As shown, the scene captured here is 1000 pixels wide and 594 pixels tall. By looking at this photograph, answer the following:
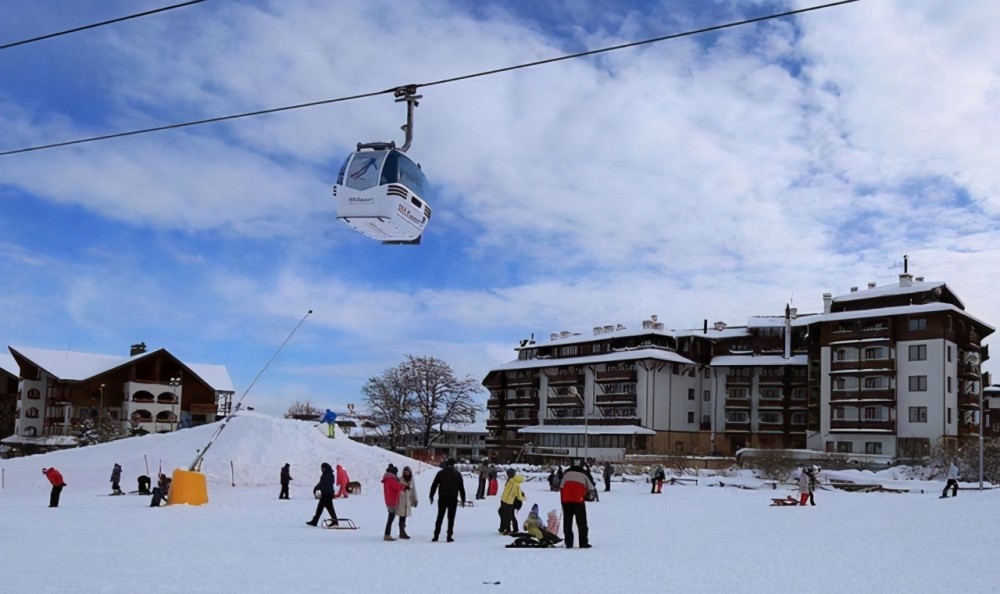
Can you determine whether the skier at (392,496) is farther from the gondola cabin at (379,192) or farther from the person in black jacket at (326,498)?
the gondola cabin at (379,192)

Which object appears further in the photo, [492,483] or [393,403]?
[393,403]

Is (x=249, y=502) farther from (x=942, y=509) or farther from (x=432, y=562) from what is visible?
(x=942, y=509)

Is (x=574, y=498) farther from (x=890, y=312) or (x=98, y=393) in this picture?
(x=98, y=393)

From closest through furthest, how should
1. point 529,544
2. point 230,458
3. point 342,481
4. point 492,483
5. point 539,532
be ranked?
1. point 529,544
2. point 539,532
3. point 342,481
4. point 492,483
5. point 230,458

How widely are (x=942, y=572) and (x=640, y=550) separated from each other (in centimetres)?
495

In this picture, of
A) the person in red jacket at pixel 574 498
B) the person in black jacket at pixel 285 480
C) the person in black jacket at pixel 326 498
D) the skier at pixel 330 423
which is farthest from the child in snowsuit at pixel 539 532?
the skier at pixel 330 423

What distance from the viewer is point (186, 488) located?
27219 millimetres

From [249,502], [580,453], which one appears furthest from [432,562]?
[580,453]

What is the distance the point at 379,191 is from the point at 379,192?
0.05 ft

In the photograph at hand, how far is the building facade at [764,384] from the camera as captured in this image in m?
65.4

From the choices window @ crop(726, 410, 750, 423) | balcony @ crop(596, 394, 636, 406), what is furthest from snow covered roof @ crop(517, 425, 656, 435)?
window @ crop(726, 410, 750, 423)

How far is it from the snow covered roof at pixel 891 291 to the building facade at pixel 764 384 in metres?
0.10

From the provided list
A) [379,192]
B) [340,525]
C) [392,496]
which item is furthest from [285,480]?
[379,192]

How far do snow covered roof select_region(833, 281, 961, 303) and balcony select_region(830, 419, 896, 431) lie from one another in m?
9.93
